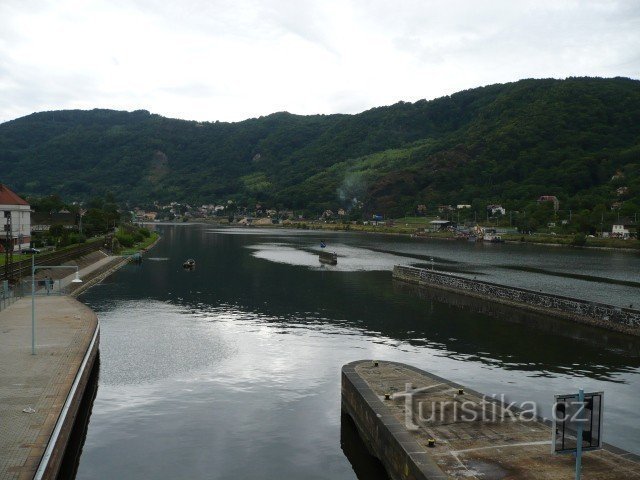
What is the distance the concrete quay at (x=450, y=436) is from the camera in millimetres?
14672

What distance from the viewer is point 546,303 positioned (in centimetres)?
4706

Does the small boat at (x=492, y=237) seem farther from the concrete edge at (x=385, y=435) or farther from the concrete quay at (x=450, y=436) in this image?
the concrete edge at (x=385, y=435)

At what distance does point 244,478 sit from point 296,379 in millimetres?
10724

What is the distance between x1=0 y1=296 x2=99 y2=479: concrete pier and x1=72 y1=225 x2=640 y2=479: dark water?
203 centimetres

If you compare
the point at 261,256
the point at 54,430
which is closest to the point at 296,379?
the point at 54,430

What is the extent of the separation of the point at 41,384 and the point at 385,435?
44.6ft

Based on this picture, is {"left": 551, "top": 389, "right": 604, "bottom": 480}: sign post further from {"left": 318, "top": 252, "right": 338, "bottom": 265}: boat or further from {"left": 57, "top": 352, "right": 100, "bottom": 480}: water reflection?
{"left": 318, "top": 252, "right": 338, "bottom": 265}: boat

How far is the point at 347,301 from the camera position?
54.5 m

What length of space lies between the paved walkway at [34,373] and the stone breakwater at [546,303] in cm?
3609

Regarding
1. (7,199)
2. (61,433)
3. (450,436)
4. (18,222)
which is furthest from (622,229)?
(61,433)

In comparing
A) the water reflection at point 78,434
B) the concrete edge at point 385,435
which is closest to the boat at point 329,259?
the water reflection at point 78,434

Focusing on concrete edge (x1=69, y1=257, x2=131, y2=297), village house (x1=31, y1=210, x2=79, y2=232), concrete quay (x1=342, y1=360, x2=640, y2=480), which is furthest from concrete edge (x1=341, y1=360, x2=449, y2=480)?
village house (x1=31, y1=210, x2=79, y2=232)

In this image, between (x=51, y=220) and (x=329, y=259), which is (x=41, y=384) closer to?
(x=329, y=259)

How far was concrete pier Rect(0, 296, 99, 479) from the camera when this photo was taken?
15.1 metres
